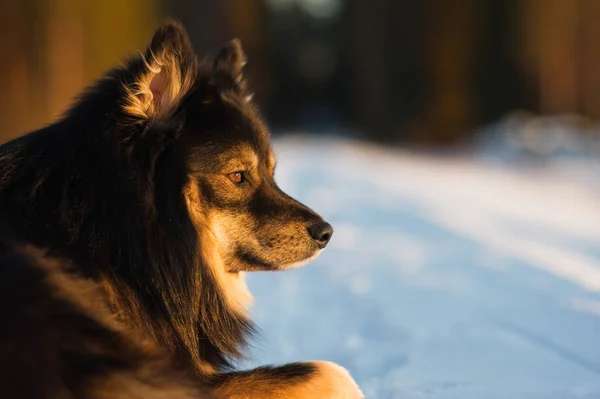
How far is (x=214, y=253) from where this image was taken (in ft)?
8.73

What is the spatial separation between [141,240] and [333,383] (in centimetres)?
85

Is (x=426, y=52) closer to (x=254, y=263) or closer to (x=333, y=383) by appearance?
(x=254, y=263)

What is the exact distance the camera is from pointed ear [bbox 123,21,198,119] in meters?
2.34

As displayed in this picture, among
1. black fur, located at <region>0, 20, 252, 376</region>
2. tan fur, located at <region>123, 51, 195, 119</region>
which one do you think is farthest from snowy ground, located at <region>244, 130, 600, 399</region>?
tan fur, located at <region>123, 51, 195, 119</region>

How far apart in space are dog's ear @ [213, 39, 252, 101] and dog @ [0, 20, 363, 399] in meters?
0.27

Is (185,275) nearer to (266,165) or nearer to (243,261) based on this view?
(243,261)

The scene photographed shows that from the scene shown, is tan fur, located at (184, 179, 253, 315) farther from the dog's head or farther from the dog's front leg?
the dog's front leg

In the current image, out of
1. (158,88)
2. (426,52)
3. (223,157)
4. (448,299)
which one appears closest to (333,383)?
(223,157)

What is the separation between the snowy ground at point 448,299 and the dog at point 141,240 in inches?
19.7

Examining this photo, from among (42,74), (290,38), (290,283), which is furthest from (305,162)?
(290,38)

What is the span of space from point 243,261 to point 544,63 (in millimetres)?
15550

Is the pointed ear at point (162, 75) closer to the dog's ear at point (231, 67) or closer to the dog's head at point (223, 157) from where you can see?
the dog's head at point (223, 157)

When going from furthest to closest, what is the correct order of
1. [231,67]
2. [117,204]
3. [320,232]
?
[231,67]
[320,232]
[117,204]

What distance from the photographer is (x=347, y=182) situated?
863 centimetres
